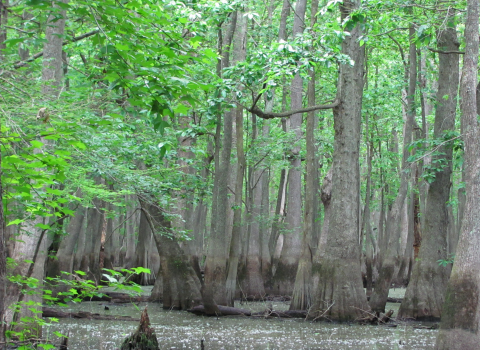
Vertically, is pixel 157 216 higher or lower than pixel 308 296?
higher

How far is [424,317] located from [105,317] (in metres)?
7.07

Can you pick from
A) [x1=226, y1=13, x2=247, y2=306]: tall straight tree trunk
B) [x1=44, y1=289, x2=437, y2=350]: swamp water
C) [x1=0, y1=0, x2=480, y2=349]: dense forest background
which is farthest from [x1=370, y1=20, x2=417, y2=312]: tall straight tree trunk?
[x1=226, y1=13, x2=247, y2=306]: tall straight tree trunk

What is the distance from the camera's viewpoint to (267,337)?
9539mm

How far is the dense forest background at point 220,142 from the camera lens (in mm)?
3991

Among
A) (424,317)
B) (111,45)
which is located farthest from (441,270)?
(111,45)

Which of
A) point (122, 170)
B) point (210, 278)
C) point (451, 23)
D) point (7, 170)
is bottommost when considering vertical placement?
point (210, 278)

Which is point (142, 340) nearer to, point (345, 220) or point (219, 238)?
point (219, 238)

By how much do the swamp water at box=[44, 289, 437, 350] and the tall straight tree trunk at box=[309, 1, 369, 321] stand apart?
516mm

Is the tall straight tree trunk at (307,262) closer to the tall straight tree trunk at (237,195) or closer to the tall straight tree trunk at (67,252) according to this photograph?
the tall straight tree trunk at (237,195)

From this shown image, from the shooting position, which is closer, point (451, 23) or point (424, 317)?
point (451, 23)

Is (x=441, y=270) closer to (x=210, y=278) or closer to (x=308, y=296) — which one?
(x=308, y=296)

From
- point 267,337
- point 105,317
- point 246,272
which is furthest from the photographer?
point 246,272

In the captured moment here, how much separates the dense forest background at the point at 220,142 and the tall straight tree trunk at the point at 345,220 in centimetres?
3

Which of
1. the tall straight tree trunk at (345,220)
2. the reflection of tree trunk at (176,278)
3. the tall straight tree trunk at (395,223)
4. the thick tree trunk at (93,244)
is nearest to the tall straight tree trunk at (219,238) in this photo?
the reflection of tree trunk at (176,278)
